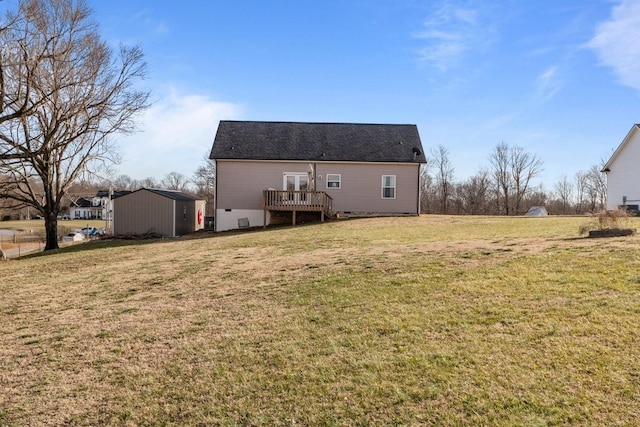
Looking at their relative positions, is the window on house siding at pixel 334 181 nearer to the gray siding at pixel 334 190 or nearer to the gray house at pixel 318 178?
the gray house at pixel 318 178

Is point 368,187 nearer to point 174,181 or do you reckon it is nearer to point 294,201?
point 294,201

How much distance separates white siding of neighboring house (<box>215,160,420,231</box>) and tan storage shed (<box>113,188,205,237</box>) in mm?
3337

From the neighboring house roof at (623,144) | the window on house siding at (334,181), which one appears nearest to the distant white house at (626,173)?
the neighboring house roof at (623,144)

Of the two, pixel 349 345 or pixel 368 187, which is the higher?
pixel 368 187

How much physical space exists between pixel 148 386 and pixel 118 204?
2315cm

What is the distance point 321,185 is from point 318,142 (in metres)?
2.64

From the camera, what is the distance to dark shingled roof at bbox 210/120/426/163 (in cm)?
2267

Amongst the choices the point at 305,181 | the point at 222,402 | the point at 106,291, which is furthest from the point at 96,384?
the point at 305,181

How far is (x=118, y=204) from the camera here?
24859 mm

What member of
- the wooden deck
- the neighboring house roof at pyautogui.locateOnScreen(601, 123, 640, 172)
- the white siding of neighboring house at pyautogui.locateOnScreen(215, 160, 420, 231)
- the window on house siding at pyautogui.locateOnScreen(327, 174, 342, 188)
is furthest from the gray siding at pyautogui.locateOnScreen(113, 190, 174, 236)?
the neighboring house roof at pyautogui.locateOnScreen(601, 123, 640, 172)

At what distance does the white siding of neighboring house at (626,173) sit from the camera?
22312 mm

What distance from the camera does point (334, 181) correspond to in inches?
898

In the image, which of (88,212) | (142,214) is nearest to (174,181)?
(88,212)

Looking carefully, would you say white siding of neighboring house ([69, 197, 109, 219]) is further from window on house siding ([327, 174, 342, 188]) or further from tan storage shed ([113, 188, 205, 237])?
window on house siding ([327, 174, 342, 188])
